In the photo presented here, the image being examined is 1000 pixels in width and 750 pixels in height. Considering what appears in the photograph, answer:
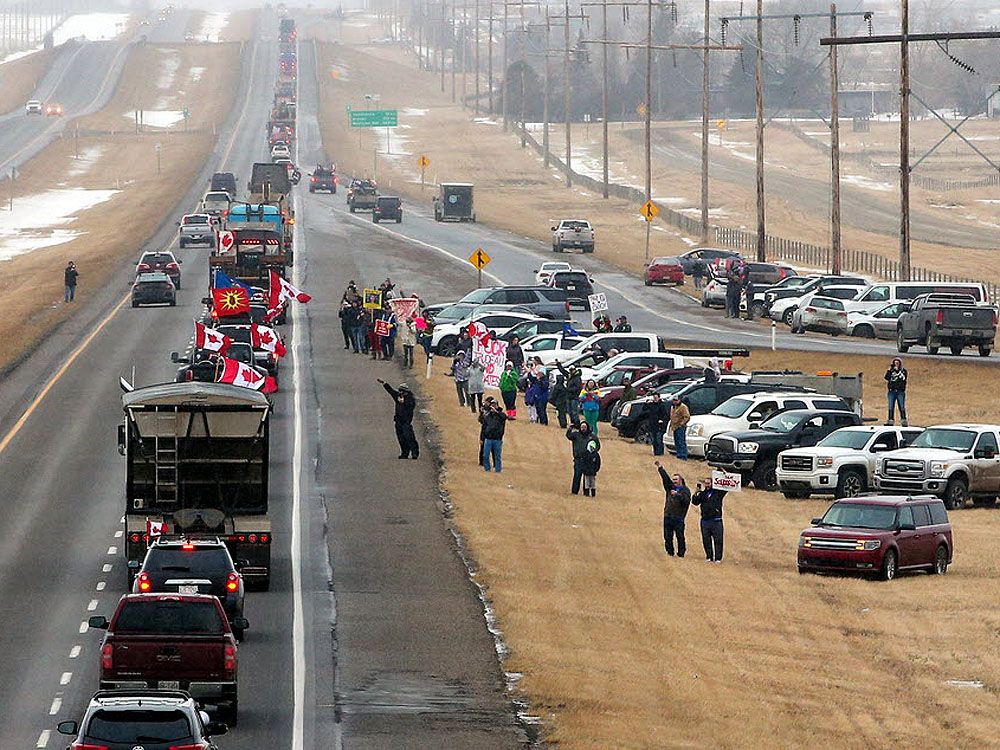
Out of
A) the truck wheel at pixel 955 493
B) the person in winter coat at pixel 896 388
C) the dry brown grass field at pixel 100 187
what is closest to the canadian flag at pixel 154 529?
the truck wheel at pixel 955 493

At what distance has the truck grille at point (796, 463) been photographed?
4125 cm

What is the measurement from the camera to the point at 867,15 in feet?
214

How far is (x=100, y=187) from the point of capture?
145 meters

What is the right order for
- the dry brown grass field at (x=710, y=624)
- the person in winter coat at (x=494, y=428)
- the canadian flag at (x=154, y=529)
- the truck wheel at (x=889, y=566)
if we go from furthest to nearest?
the person in winter coat at (x=494, y=428) → the truck wheel at (x=889, y=566) → the canadian flag at (x=154, y=529) → the dry brown grass field at (x=710, y=624)

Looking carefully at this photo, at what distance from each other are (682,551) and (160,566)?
12.2m

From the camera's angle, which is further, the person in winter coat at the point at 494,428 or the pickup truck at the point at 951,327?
the pickup truck at the point at 951,327

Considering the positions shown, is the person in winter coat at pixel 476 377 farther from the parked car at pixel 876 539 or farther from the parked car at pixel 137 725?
the parked car at pixel 137 725

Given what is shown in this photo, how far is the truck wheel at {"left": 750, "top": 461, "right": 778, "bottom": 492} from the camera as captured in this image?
43094 mm

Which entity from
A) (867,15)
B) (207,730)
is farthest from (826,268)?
(207,730)

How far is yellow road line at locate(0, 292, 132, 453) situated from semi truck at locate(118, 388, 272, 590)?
1293 cm

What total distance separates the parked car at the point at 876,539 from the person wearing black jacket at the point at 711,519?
140 cm

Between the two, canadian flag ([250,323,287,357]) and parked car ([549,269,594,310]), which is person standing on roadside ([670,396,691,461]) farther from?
parked car ([549,269,594,310])

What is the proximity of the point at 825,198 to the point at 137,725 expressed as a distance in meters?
131

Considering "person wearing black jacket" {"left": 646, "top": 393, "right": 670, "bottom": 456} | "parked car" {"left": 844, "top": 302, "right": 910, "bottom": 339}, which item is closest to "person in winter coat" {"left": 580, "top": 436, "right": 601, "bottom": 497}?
"person wearing black jacket" {"left": 646, "top": 393, "right": 670, "bottom": 456}
